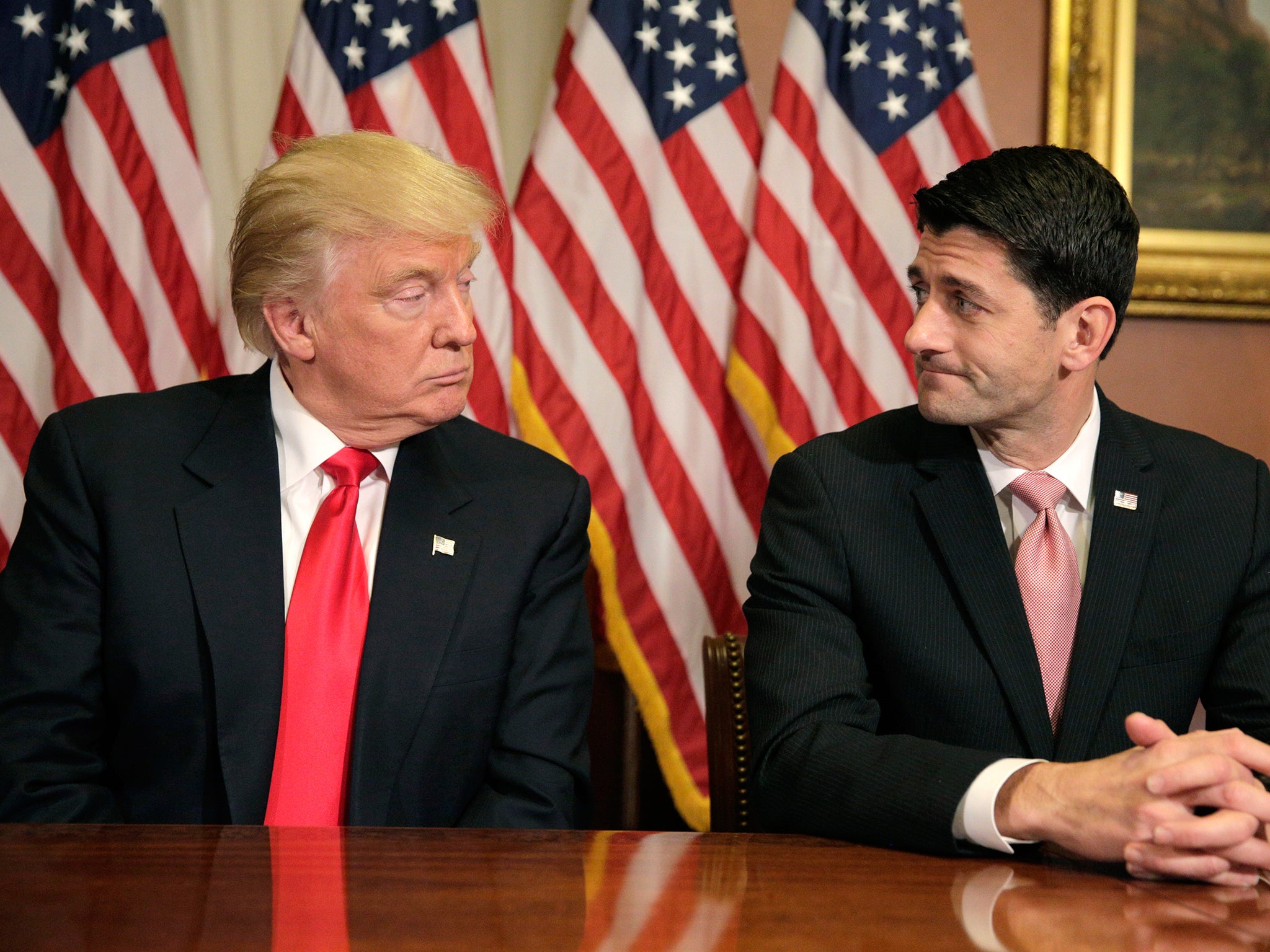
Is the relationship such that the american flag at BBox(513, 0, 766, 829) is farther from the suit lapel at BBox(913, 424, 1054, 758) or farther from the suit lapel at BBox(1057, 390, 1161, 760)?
the suit lapel at BBox(1057, 390, 1161, 760)

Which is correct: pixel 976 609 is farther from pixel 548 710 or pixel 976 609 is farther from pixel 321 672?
pixel 321 672

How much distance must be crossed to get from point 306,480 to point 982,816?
126 centimetres

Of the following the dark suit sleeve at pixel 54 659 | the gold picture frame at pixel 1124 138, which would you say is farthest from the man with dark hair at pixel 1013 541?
the gold picture frame at pixel 1124 138

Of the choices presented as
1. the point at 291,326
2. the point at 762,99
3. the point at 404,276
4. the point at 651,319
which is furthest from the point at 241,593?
the point at 762,99

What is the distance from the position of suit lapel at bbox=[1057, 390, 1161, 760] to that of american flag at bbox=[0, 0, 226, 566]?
7.63 ft

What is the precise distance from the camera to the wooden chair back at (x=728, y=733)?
2.29 metres

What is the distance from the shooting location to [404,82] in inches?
131

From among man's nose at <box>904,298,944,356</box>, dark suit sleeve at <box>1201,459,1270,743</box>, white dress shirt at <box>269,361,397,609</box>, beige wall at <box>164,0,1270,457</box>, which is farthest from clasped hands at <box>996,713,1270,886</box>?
beige wall at <box>164,0,1270,457</box>

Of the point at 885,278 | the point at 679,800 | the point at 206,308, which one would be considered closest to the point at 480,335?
the point at 206,308

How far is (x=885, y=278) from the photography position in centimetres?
336

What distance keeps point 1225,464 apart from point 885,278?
4.44 feet

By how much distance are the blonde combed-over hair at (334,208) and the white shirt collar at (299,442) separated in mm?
147

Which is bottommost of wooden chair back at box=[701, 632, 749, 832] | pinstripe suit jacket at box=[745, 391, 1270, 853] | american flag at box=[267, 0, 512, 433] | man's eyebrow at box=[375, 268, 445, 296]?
wooden chair back at box=[701, 632, 749, 832]

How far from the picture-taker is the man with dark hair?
1.93m
